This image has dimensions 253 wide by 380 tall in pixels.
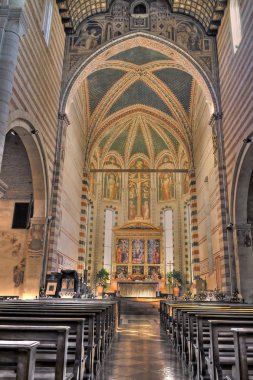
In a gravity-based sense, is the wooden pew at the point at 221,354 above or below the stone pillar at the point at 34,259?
below

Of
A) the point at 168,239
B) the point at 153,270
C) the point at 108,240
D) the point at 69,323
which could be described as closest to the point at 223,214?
the point at 69,323

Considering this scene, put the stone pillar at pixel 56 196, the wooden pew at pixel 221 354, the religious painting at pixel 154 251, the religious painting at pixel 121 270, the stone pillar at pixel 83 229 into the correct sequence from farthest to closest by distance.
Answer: the religious painting at pixel 154 251, the religious painting at pixel 121 270, the stone pillar at pixel 83 229, the stone pillar at pixel 56 196, the wooden pew at pixel 221 354

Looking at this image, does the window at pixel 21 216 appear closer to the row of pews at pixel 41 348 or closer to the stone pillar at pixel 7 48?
the stone pillar at pixel 7 48

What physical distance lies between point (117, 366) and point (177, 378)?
108cm

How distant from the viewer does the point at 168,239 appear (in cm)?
3069

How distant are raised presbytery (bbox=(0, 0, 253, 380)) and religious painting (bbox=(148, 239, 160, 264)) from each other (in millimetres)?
186

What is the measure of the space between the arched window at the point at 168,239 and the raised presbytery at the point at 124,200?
0.13m

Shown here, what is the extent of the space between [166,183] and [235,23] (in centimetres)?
1920

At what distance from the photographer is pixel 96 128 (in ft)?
83.6

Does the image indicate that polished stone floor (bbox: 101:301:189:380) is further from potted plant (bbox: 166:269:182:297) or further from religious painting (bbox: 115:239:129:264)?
religious painting (bbox: 115:239:129:264)

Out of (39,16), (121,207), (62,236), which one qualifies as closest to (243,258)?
(62,236)

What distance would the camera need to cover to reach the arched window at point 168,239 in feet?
96.3

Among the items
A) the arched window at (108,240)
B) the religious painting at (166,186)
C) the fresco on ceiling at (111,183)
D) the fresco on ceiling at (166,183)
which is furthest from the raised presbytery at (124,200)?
the fresco on ceiling at (111,183)

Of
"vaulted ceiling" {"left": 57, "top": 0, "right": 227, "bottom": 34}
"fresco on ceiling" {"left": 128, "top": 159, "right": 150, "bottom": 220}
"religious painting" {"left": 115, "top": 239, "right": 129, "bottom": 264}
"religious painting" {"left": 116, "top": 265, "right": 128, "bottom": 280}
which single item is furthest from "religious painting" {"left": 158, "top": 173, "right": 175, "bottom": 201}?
"vaulted ceiling" {"left": 57, "top": 0, "right": 227, "bottom": 34}
